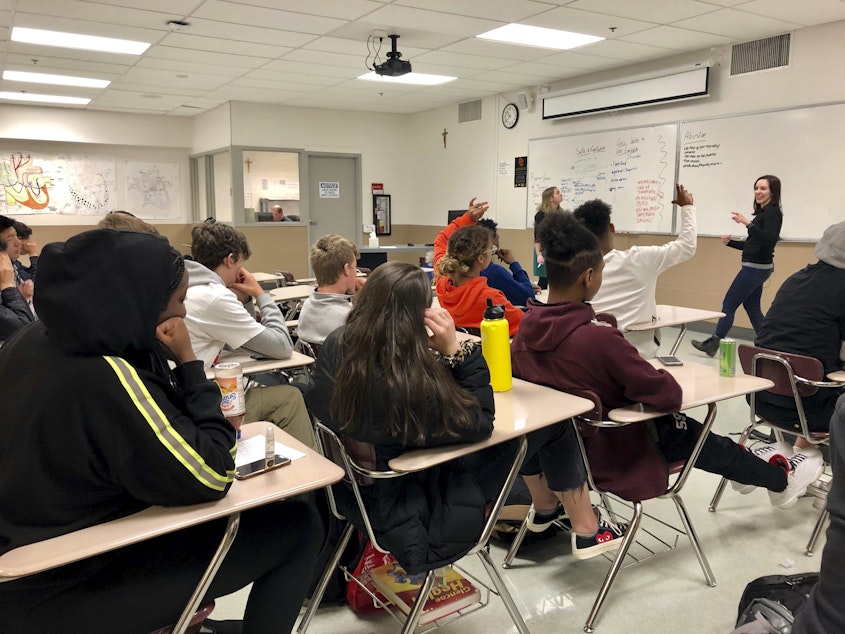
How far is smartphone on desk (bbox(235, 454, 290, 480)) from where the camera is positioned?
4.93 feet

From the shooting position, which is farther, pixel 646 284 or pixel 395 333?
pixel 646 284

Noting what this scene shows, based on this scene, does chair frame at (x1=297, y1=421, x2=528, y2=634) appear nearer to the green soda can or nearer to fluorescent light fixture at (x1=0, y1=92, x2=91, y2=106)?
the green soda can

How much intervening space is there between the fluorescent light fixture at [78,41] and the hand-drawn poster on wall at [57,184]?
4392mm

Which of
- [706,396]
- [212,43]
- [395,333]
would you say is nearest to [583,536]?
[706,396]

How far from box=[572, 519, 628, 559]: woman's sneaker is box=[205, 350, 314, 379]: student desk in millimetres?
1253

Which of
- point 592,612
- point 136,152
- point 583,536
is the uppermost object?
point 136,152

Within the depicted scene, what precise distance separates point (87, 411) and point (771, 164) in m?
5.86

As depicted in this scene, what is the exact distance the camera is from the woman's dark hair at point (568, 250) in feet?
7.03

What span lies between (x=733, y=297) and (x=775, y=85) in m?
1.83

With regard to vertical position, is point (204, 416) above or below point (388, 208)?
below

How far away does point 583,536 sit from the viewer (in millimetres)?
2150

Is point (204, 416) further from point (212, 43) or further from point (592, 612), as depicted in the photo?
point (212, 43)

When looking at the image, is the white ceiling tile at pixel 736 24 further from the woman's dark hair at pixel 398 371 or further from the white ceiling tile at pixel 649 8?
the woman's dark hair at pixel 398 371

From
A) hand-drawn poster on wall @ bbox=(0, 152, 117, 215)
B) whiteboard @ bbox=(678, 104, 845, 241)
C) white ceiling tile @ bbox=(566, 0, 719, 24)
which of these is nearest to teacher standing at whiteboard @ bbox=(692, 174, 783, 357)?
whiteboard @ bbox=(678, 104, 845, 241)
